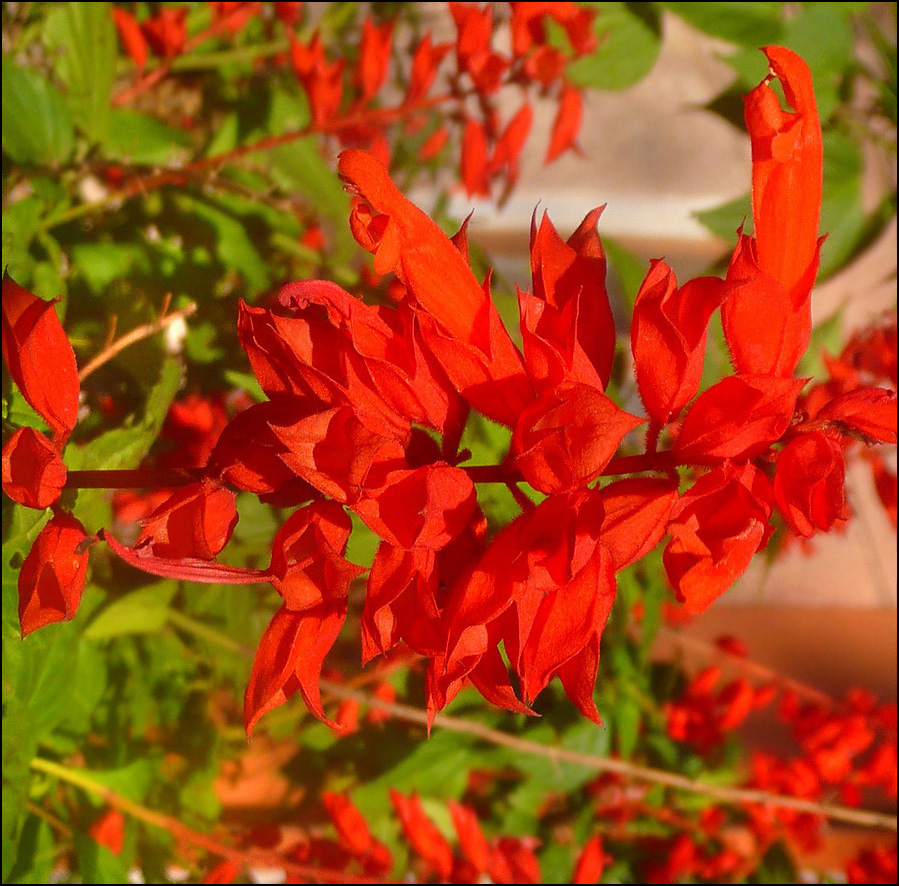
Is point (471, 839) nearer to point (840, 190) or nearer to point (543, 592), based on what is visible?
point (543, 592)

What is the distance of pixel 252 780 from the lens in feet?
2.21

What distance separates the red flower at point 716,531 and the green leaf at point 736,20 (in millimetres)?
531

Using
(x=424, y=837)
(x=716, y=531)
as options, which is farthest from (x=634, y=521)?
(x=424, y=837)

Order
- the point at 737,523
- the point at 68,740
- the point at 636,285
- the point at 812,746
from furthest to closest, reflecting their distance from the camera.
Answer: the point at 812,746, the point at 636,285, the point at 68,740, the point at 737,523

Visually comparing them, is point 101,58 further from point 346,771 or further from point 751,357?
point 346,771

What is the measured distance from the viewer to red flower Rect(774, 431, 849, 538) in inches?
8.3

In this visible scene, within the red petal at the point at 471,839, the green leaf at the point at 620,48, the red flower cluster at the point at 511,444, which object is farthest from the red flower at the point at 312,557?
the green leaf at the point at 620,48

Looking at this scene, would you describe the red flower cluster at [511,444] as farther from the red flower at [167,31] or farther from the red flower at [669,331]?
the red flower at [167,31]

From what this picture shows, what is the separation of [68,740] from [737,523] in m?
0.45

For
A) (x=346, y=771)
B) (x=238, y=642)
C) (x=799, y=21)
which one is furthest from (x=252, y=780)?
(x=799, y=21)

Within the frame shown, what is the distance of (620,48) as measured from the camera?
2.25 feet

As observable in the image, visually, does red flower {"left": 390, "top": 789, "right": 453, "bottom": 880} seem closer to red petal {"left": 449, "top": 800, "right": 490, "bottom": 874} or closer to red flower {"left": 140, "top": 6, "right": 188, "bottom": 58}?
red petal {"left": 449, "top": 800, "right": 490, "bottom": 874}

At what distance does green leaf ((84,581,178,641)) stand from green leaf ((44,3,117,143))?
28 cm

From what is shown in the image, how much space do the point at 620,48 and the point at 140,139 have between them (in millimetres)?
394
